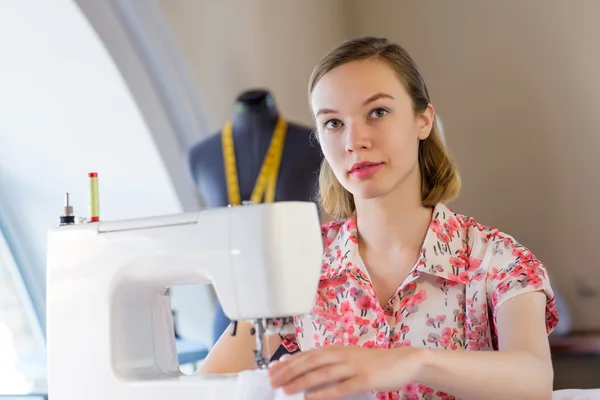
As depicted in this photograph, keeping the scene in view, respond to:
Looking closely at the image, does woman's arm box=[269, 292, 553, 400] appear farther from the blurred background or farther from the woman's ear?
the blurred background

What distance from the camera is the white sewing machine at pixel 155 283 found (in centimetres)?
108

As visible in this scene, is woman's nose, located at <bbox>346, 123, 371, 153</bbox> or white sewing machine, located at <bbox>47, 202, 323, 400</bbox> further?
woman's nose, located at <bbox>346, 123, 371, 153</bbox>

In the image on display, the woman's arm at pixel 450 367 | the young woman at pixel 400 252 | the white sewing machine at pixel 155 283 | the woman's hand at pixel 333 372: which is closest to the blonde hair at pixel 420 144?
the young woman at pixel 400 252

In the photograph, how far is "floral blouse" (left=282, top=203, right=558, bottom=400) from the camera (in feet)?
4.55

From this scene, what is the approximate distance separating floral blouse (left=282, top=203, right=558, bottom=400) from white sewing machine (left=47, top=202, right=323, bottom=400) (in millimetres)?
329

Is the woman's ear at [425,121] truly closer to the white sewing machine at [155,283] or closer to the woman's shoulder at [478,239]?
the woman's shoulder at [478,239]

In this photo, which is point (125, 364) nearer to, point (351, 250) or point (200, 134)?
point (351, 250)

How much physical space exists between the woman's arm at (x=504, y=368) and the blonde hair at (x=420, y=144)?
13.2 inches

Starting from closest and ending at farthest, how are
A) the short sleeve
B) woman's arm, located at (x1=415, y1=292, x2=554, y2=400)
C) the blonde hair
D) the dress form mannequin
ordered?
woman's arm, located at (x1=415, y1=292, x2=554, y2=400)
the short sleeve
the blonde hair
the dress form mannequin

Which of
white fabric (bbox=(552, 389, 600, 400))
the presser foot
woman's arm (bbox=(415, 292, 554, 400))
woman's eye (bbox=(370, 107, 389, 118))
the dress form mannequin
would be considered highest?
the dress form mannequin

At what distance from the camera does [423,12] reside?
4223 millimetres

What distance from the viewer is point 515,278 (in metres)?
1.33

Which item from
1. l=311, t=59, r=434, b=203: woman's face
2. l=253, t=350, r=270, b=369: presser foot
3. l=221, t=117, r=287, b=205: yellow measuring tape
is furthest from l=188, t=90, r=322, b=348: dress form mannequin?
l=253, t=350, r=270, b=369: presser foot

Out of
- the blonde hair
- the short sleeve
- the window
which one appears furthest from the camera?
the window
